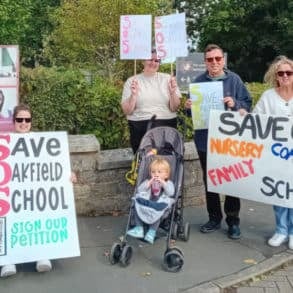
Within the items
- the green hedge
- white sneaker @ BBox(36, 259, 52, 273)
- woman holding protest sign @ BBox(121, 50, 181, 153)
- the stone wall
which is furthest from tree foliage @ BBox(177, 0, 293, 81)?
white sneaker @ BBox(36, 259, 52, 273)

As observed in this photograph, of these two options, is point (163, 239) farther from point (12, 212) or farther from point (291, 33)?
point (291, 33)

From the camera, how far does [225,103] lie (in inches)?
212

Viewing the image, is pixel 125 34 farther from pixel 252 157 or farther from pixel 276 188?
pixel 276 188

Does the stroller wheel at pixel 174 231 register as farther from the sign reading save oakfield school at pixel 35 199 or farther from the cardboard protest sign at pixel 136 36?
the cardboard protest sign at pixel 136 36

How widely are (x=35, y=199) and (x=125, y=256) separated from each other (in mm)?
899

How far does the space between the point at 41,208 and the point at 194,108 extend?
69.3 inches

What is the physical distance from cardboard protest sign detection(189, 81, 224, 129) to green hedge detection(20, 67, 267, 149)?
5.96 ft

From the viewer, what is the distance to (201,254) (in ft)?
17.3

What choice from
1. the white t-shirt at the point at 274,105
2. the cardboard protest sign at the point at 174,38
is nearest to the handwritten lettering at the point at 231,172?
the white t-shirt at the point at 274,105

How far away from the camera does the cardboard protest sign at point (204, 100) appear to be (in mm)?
5379

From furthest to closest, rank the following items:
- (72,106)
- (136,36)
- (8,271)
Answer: (72,106), (136,36), (8,271)

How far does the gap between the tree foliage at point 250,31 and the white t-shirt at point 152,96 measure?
66.9 ft

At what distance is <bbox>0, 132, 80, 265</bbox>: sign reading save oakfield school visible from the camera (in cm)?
465

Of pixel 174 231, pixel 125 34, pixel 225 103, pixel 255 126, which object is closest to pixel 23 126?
pixel 125 34
